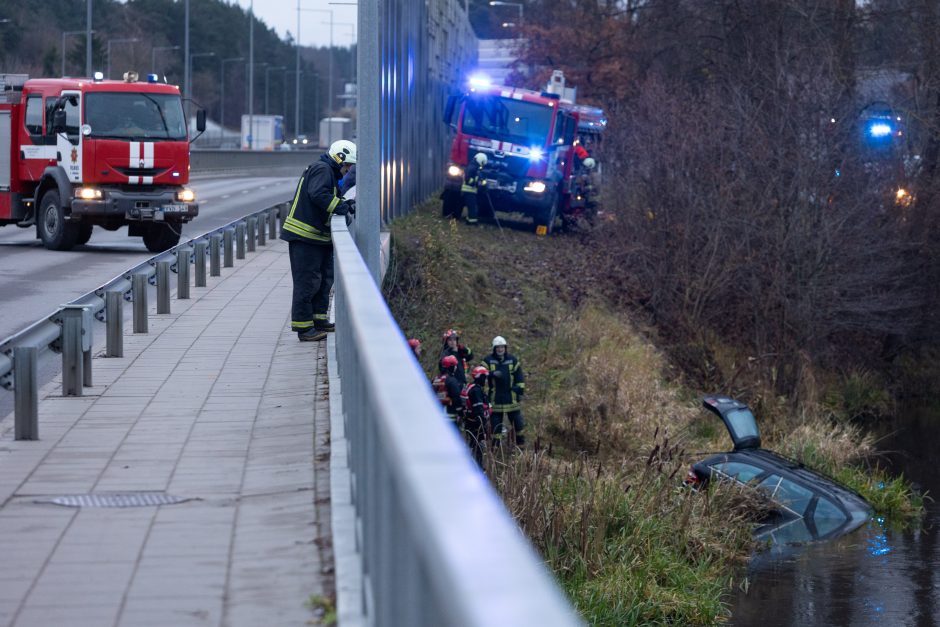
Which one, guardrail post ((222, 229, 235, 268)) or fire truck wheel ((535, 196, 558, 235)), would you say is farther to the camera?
fire truck wheel ((535, 196, 558, 235))

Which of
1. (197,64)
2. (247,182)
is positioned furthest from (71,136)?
(197,64)

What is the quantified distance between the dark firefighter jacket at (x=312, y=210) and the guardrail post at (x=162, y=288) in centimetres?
320

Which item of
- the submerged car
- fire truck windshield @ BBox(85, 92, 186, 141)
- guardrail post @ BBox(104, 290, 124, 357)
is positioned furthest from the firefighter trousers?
fire truck windshield @ BBox(85, 92, 186, 141)

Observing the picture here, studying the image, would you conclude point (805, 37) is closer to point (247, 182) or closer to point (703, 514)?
point (703, 514)

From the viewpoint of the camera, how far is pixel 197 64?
10325 cm

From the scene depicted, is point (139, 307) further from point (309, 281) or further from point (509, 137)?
point (509, 137)

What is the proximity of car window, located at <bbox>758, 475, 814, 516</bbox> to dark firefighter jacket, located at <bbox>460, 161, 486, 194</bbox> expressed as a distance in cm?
1112

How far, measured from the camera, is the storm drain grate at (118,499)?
6.00 metres

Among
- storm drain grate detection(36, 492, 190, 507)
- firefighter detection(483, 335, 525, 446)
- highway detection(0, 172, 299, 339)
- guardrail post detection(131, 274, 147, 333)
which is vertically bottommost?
firefighter detection(483, 335, 525, 446)

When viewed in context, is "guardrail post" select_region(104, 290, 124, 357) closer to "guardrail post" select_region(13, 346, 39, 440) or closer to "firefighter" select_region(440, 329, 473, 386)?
"guardrail post" select_region(13, 346, 39, 440)

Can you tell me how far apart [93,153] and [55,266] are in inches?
86.2

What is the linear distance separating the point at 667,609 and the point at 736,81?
2408cm

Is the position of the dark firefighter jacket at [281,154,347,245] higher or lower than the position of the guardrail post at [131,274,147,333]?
higher

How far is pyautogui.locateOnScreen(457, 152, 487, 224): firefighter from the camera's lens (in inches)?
1139
